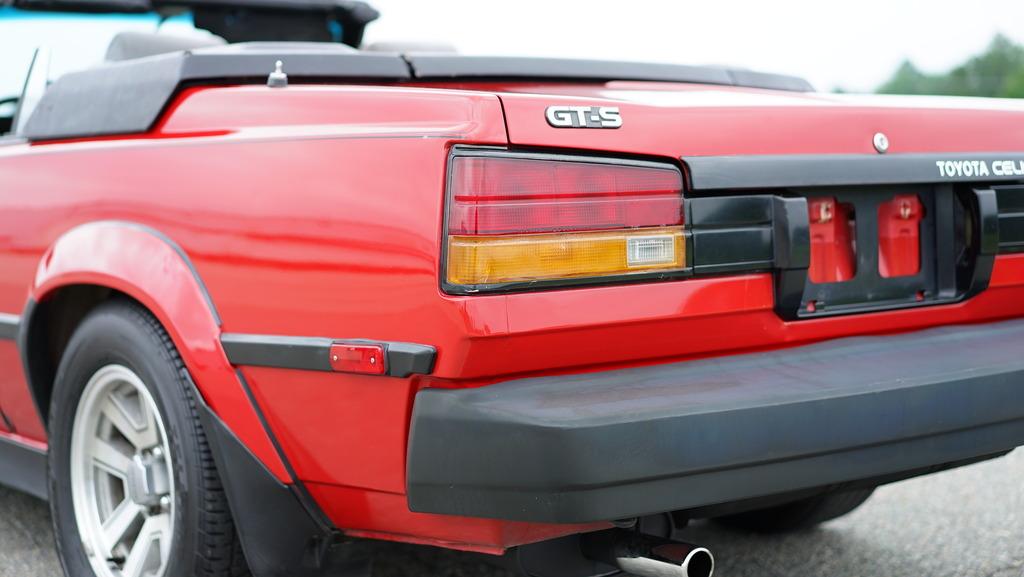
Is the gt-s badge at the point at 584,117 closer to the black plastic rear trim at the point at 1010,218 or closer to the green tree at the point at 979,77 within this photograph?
the black plastic rear trim at the point at 1010,218

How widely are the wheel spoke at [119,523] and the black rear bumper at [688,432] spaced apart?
100 centimetres

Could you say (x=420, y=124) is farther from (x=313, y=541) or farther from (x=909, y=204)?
(x=909, y=204)

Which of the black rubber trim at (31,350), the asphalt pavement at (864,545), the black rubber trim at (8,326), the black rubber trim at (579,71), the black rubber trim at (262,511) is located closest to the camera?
the black rubber trim at (262,511)

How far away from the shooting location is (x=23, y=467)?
3305 mm

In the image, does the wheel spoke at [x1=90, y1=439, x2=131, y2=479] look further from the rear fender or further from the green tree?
the green tree

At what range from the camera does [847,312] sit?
8.24 ft

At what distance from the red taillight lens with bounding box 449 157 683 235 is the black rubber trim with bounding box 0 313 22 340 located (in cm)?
155

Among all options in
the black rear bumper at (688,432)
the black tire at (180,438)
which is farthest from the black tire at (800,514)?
the black tire at (180,438)

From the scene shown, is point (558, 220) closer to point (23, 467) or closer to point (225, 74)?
point (225, 74)

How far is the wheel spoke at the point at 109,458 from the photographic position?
2850mm

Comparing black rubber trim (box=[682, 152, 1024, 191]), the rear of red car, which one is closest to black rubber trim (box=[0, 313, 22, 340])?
the rear of red car

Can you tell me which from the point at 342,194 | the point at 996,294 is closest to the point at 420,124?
the point at 342,194

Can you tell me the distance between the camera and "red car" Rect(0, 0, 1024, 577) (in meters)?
2.09

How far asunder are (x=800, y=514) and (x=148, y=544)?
1790 mm
